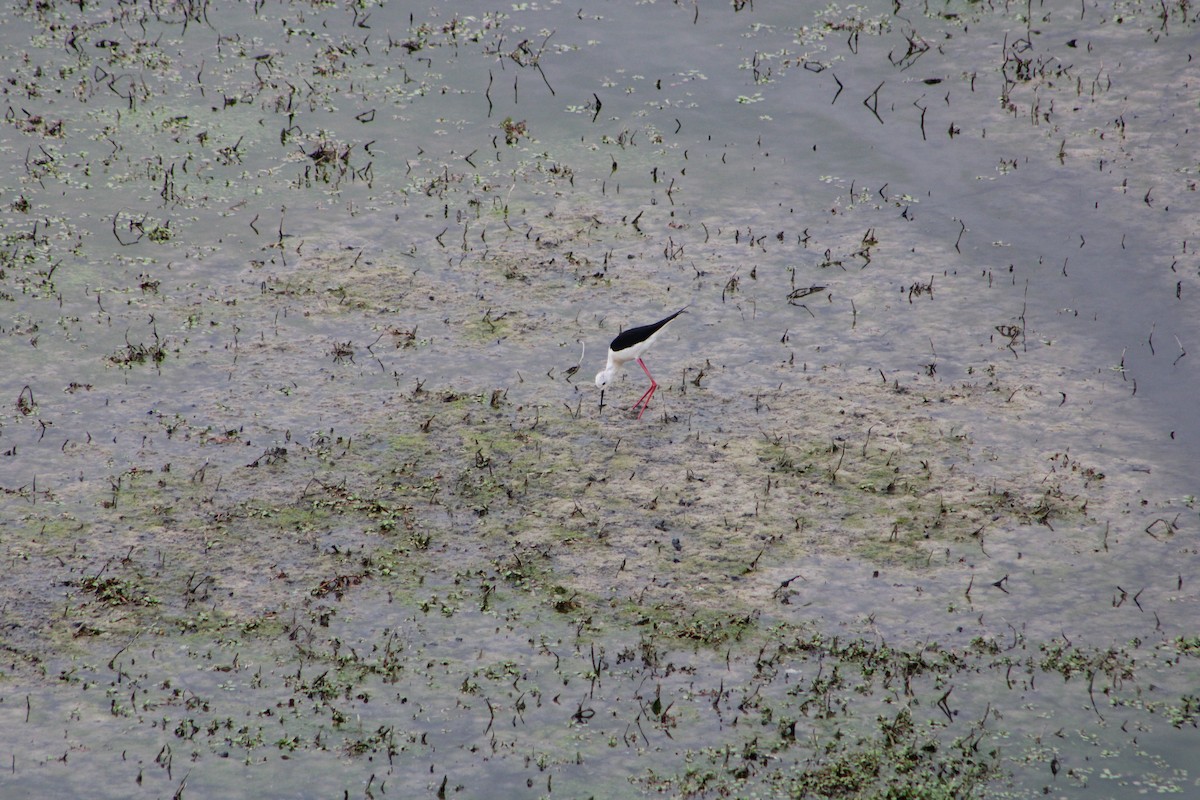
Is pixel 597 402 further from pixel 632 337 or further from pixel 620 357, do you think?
pixel 632 337

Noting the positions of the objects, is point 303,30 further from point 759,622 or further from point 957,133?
point 759,622

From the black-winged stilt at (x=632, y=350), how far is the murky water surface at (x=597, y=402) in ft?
0.58

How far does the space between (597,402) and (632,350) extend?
0.57m

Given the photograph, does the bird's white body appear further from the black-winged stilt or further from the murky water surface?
the murky water surface

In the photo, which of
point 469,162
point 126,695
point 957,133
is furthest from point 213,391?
point 957,133

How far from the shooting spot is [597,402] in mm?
10695

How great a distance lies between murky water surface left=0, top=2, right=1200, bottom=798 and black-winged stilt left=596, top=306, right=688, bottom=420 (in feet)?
0.58

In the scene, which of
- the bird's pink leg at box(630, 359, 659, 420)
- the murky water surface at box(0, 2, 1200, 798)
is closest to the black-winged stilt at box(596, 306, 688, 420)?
the bird's pink leg at box(630, 359, 659, 420)

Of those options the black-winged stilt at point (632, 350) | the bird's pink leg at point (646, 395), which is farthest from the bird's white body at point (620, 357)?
the bird's pink leg at point (646, 395)

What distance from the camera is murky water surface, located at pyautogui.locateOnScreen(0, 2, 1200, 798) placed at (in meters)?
7.52

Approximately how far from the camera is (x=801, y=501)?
31.1ft

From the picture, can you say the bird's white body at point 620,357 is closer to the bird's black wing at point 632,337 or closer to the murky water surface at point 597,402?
the bird's black wing at point 632,337

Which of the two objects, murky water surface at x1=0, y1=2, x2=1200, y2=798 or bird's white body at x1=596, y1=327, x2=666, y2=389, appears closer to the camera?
murky water surface at x1=0, y1=2, x2=1200, y2=798

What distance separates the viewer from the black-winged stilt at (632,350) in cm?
1039
